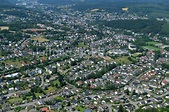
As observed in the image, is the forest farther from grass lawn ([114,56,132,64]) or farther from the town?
grass lawn ([114,56,132,64])

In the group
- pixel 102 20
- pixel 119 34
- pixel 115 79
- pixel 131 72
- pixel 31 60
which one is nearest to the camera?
pixel 115 79

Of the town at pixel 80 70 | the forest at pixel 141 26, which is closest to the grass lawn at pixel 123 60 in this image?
the town at pixel 80 70

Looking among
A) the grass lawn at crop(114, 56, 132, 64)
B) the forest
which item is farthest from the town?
the forest

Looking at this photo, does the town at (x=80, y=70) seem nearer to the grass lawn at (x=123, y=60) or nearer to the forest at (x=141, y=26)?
the grass lawn at (x=123, y=60)

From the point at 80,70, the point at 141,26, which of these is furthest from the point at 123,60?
the point at 141,26

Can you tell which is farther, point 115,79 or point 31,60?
point 31,60

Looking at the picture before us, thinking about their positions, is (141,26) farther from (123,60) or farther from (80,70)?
(80,70)

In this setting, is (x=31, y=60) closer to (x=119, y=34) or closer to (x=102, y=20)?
(x=119, y=34)

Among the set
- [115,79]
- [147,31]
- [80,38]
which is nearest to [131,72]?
[115,79]

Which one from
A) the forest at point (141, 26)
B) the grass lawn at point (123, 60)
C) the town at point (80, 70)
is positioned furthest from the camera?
the forest at point (141, 26)
